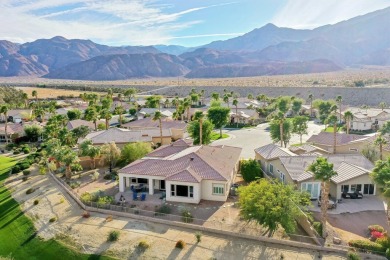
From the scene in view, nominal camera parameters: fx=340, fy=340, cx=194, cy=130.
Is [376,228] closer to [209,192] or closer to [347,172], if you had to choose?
[347,172]

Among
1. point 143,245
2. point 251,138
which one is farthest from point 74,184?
point 251,138

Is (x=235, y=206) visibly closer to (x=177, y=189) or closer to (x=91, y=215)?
(x=177, y=189)

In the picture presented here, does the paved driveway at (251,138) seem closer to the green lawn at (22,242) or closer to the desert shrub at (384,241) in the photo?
the desert shrub at (384,241)

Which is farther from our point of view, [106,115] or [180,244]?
[106,115]

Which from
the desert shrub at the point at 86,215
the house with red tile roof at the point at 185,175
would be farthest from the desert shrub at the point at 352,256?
the desert shrub at the point at 86,215

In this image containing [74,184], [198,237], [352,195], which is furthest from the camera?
[74,184]

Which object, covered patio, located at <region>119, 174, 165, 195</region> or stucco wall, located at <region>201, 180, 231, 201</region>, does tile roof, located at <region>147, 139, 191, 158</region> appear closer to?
covered patio, located at <region>119, 174, 165, 195</region>
